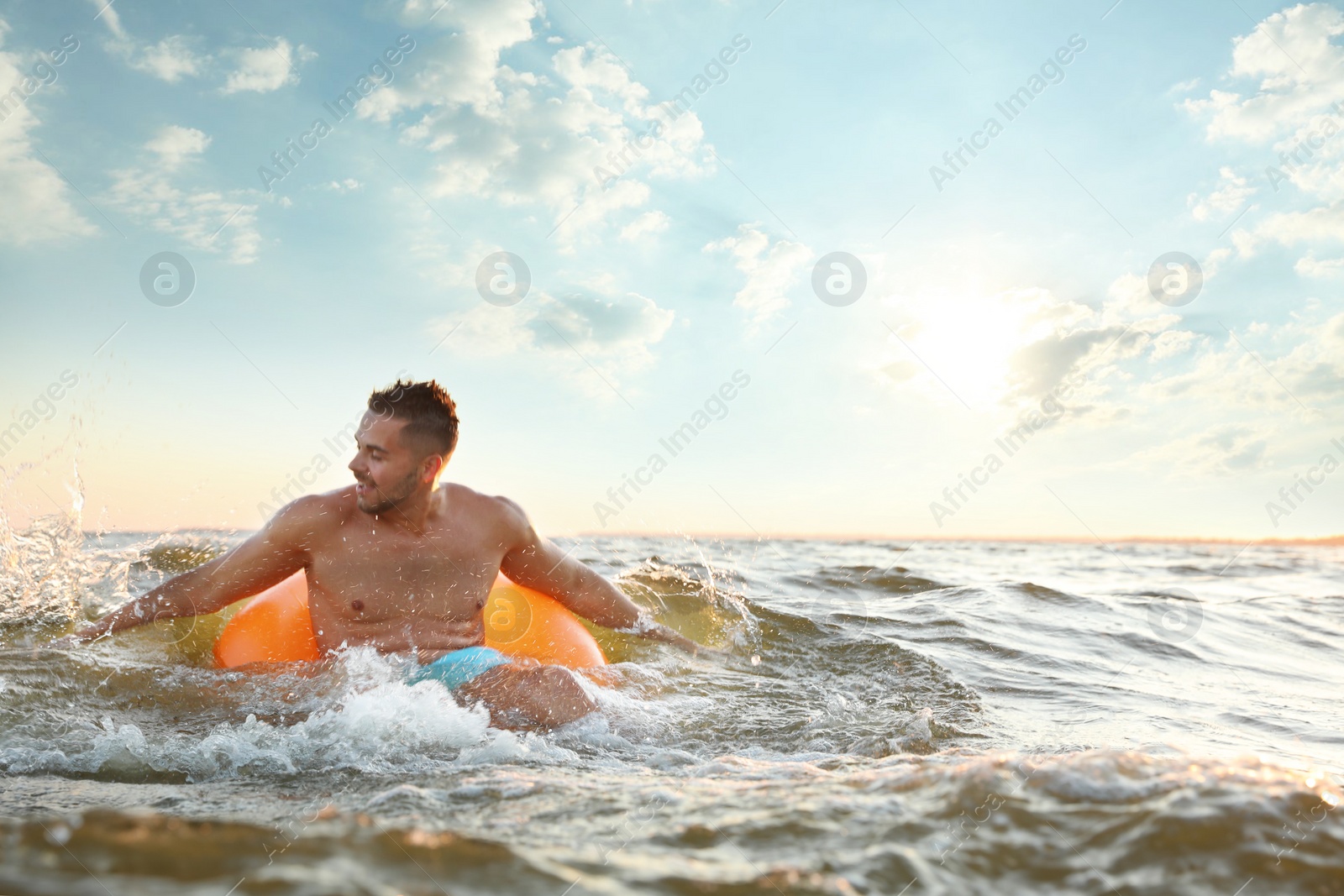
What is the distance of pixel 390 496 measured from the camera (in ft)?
15.8

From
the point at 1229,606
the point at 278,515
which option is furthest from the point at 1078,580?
the point at 278,515

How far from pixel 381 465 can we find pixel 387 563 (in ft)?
1.91

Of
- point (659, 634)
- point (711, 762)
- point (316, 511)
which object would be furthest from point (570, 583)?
point (711, 762)

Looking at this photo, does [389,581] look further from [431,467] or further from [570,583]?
[570,583]

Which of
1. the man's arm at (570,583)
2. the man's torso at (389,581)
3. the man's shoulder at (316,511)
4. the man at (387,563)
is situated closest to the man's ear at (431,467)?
the man at (387,563)

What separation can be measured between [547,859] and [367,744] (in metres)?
2.10

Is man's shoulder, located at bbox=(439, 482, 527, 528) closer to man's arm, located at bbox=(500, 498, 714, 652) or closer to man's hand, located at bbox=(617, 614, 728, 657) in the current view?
man's arm, located at bbox=(500, 498, 714, 652)

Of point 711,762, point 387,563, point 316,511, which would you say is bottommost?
point 711,762

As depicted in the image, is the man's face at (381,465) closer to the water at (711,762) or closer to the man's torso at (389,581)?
the man's torso at (389,581)

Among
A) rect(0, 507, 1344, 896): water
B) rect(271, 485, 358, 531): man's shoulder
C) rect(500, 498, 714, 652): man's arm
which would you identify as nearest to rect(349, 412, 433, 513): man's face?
rect(271, 485, 358, 531): man's shoulder

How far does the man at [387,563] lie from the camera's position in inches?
188

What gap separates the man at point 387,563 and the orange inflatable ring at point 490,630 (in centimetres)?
23

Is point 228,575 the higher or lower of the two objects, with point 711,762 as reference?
higher

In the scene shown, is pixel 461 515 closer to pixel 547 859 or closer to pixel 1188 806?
pixel 547 859
